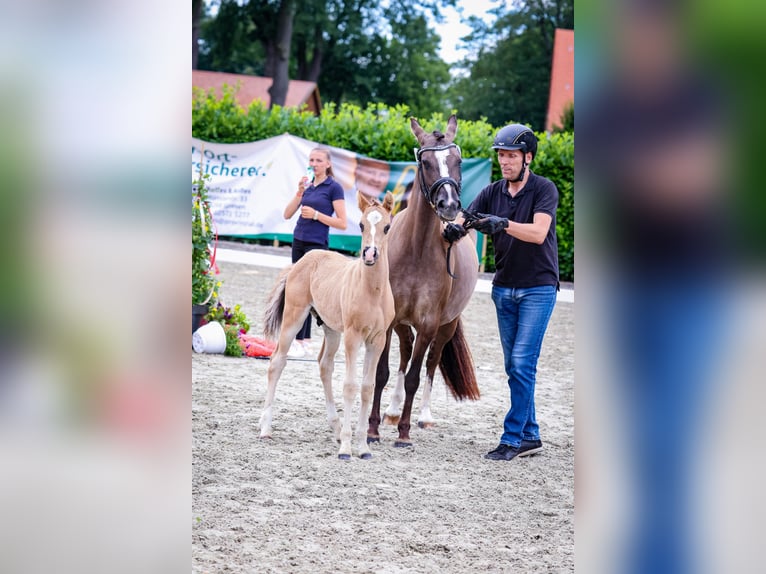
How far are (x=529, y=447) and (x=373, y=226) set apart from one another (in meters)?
2.04

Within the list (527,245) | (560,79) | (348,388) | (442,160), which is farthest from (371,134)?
(560,79)

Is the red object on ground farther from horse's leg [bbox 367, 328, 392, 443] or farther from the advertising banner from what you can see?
the advertising banner

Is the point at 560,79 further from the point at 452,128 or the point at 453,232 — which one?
the point at 453,232

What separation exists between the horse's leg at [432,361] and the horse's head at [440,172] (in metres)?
1.21

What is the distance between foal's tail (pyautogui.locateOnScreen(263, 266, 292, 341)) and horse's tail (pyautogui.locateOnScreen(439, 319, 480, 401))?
147 centimetres

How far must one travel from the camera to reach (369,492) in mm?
4996

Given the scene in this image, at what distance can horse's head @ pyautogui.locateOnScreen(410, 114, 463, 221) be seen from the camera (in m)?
5.61

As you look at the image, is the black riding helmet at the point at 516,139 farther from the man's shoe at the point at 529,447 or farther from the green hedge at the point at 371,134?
the green hedge at the point at 371,134

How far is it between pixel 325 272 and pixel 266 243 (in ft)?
41.2

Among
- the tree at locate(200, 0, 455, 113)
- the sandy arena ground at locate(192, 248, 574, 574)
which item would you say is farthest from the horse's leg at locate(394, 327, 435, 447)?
the tree at locate(200, 0, 455, 113)

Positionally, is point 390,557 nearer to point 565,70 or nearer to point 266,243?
point 266,243
